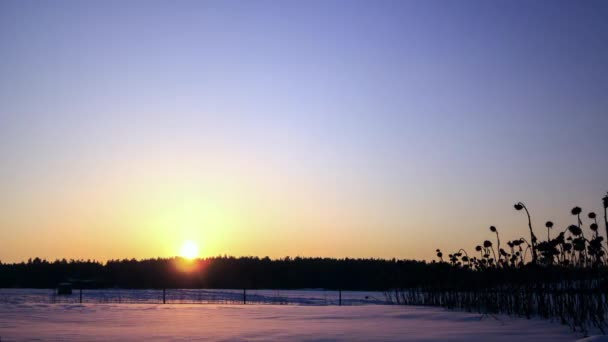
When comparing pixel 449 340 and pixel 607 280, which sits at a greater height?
pixel 607 280

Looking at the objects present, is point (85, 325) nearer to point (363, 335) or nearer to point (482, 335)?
point (363, 335)

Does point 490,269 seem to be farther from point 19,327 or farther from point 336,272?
point 336,272

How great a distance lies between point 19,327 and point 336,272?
254ft

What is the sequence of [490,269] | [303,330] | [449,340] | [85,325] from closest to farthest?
[449,340]
[303,330]
[85,325]
[490,269]

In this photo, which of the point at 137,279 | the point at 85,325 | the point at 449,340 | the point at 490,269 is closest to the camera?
the point at 449,340

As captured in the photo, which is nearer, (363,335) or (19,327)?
(363,335)

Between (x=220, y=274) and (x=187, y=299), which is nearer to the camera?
(x=187, y=299)

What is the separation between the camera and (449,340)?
8.19m

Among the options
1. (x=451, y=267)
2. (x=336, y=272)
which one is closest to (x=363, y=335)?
(x=451, y=267)

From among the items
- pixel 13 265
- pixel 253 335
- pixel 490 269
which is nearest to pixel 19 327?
pixel 253 335

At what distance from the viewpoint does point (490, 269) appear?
14984mm

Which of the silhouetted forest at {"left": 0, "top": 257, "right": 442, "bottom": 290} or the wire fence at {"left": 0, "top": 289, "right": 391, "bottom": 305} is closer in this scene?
the wire fence at {"left": 0, "top": 289, "right": 391, "bottom": 305}

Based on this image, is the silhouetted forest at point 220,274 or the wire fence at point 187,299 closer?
the wire fence at point 187,299

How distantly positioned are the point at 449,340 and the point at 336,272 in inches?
3104
